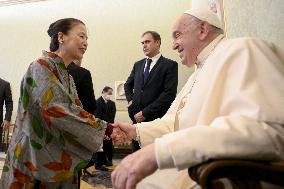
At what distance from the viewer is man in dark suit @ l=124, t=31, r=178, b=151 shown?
11.6 ft

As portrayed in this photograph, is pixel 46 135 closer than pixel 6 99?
Yes

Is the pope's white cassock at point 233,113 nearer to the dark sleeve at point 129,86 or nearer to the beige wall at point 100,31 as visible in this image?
the dark sleeve at point 129,86

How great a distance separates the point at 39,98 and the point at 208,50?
1045 mm

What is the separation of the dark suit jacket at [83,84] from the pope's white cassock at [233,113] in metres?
1.49

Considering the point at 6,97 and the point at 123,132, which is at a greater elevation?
the point at 123,132

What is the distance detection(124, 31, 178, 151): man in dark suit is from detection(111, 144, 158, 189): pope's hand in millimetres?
2381

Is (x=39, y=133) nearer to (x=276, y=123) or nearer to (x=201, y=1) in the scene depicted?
(x=276, y=123)

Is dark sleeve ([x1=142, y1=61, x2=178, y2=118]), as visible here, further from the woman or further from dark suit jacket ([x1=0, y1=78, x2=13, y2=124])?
dark suit jacket ([x1=0, y1=78, x2=13, y2=124])

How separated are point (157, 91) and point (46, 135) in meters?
1.85

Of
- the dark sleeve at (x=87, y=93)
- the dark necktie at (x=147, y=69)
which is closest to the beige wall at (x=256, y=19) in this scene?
the dark necktie at (x=147, y=69)

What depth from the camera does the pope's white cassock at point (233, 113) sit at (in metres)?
0.99

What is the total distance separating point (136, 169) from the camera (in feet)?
3.31

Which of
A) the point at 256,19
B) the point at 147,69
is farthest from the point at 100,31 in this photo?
the point at 256,19

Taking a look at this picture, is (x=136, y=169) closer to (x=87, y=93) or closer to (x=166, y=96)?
(x=87, y=93)
